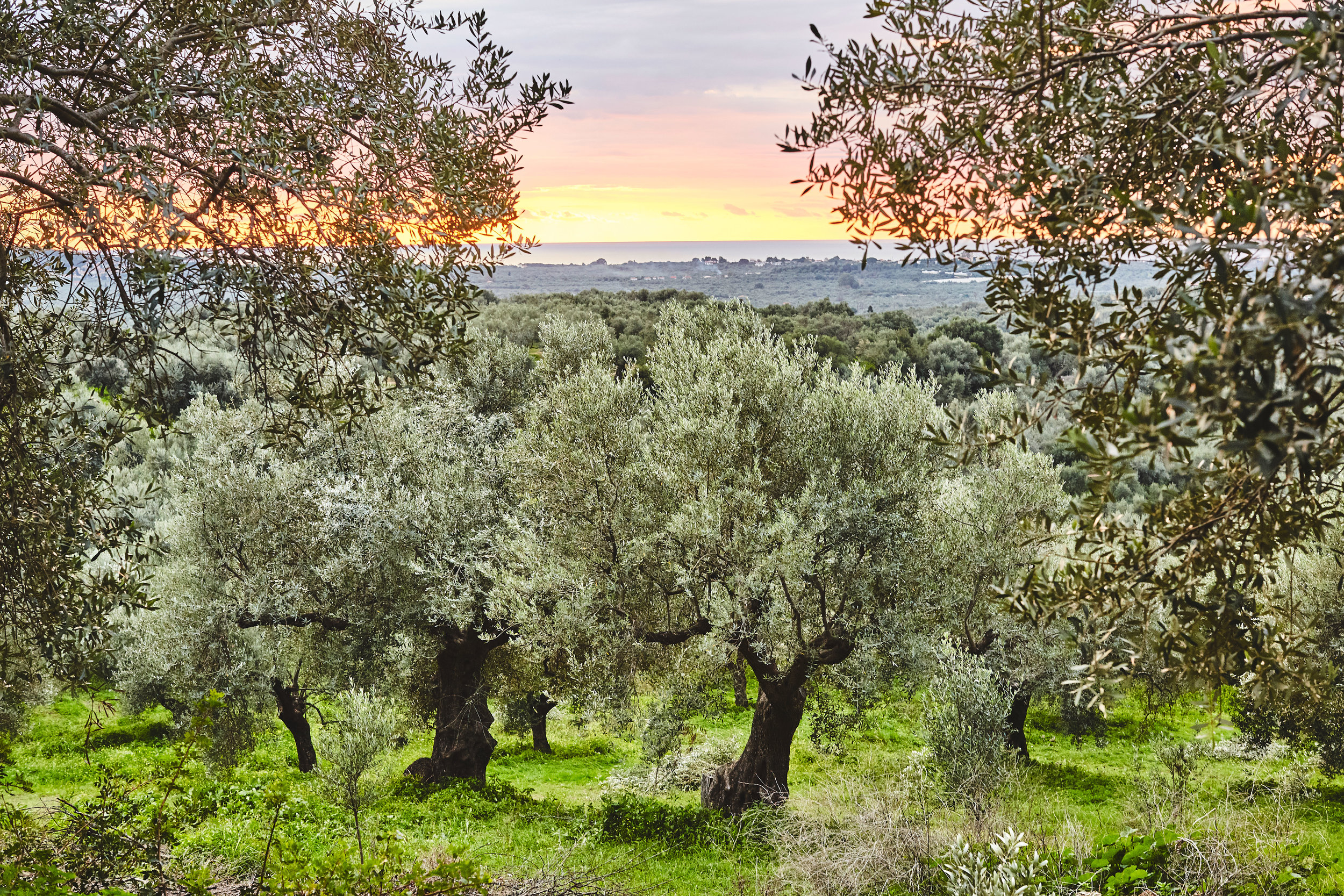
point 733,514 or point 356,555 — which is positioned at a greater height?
point 733,514

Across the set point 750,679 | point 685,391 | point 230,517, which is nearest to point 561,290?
point 750,679

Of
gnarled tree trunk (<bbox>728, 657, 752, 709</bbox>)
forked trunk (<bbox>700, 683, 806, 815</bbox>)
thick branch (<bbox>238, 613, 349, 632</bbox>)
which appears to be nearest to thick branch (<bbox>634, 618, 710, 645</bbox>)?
→ gnarled tree trunk (<bbox>728, 657, 752, 709</bbox>)

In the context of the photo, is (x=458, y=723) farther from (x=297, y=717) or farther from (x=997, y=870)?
(x=997, y=870)

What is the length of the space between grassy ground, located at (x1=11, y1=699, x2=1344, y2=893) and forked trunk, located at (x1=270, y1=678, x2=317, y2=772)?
0.47 m

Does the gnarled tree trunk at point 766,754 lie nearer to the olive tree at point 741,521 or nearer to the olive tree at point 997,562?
the olive tree at point 741,521

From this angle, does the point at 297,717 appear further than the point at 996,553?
Yes

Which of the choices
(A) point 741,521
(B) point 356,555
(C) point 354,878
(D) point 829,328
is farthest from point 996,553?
(D) point 829,328

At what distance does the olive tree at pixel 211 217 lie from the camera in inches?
187

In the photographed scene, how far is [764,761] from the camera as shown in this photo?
1357 cm

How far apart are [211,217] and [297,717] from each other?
1675 cm

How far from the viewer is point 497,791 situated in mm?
15477

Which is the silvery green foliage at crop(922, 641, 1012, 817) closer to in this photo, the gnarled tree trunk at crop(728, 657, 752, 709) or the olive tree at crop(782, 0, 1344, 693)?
the gnarled tree trunk at crop(728, 657, 752, 709)

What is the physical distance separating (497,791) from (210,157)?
13.5 metres

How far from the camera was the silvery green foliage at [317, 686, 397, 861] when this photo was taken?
456 inches
